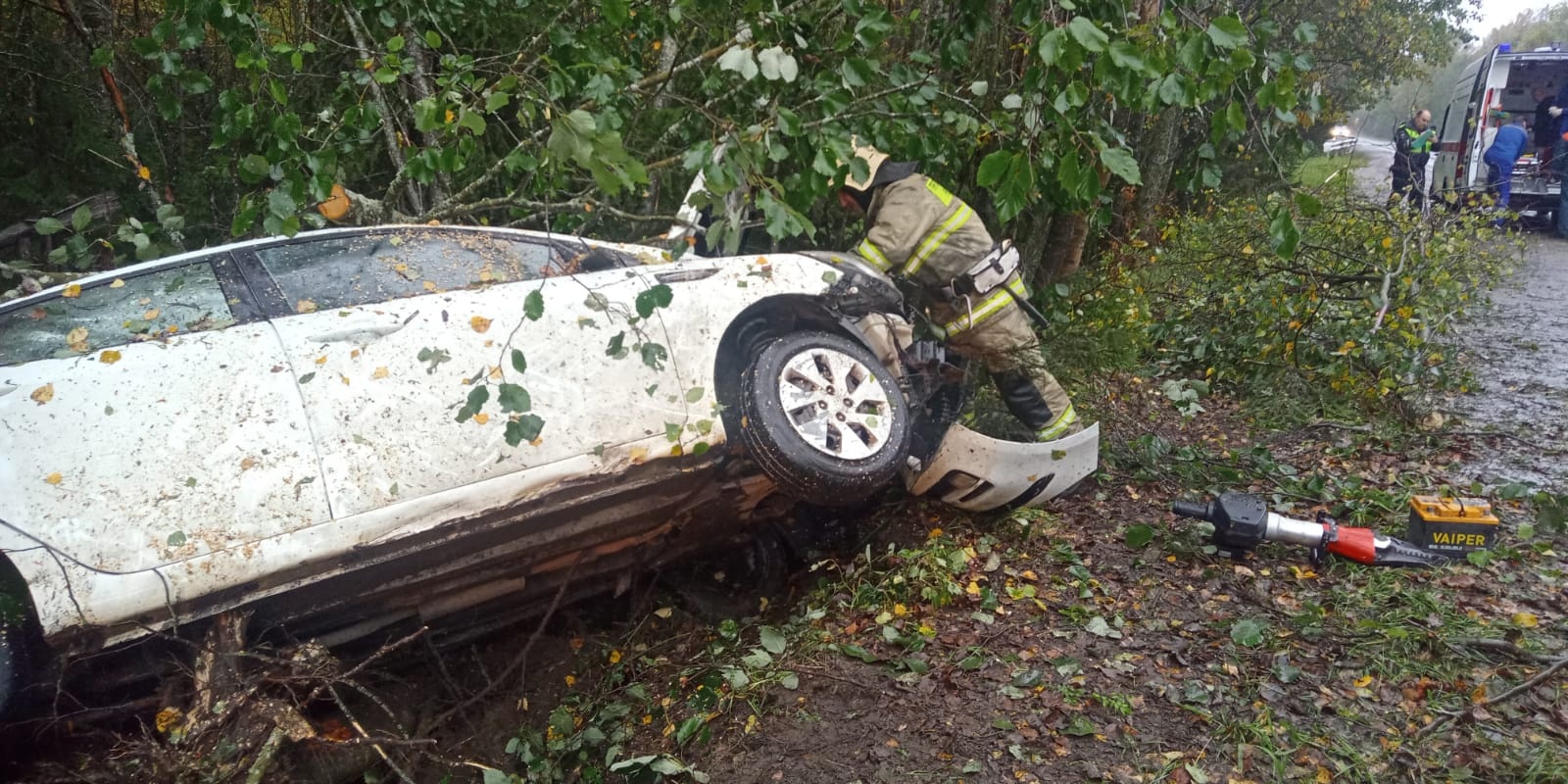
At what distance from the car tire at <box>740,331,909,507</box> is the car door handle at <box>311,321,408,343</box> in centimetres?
124

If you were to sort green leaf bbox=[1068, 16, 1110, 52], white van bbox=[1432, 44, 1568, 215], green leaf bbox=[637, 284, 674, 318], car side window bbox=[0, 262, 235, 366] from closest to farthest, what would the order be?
green leaf bbox=[1068, 16, 1110, 52]
green leaf bbox=[637, 284, 674, 318]
car side window bbox=[0, 262, 235, 366]
white van bbox=[1432, 44, 1568, 215]

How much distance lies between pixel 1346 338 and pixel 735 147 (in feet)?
14.7

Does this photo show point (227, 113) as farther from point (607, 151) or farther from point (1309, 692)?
point (1309, 692)

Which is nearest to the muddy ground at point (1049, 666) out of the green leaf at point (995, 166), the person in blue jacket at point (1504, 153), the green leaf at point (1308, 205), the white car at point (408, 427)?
the white car at point (408, 427)

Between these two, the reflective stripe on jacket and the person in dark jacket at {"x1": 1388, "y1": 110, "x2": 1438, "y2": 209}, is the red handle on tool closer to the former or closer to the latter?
the reflective stripe on jacket

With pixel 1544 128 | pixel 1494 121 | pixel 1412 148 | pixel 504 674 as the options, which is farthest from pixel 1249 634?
pixel 1544 128

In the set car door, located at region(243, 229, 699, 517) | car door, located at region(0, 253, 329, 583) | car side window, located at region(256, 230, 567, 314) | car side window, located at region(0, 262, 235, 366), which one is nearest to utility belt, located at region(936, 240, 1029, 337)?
car door, located at region(243, 229, 699, 517)

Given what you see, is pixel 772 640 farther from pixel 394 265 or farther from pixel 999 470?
pixel 394 265

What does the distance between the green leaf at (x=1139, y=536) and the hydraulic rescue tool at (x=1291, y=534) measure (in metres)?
0.15

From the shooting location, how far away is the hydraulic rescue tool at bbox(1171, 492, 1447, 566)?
3.24 meters

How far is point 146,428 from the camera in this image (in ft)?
8.46

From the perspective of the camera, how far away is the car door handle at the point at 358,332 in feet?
9.38

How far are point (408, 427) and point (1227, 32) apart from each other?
8.34 feet

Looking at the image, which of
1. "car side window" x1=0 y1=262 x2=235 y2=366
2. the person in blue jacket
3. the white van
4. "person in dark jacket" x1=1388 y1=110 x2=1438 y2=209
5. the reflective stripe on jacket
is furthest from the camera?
the white van
